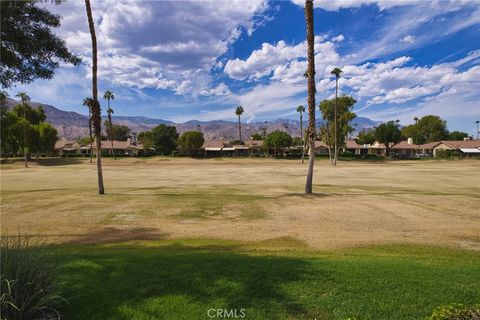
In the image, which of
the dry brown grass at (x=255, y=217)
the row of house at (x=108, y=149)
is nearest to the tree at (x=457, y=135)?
the row of house at (x=108, y=149)

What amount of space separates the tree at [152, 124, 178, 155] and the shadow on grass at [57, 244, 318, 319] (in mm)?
104404

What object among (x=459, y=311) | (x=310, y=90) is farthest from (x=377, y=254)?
(x=310, y=90)

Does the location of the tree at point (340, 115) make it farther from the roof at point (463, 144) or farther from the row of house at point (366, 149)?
the roof at point (463, 144)

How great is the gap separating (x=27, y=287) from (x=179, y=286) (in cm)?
228

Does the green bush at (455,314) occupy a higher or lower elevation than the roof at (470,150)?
lower

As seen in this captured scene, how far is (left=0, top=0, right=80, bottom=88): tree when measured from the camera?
9.52 metres

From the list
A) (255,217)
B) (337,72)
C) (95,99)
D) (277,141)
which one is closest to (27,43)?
(255,217)

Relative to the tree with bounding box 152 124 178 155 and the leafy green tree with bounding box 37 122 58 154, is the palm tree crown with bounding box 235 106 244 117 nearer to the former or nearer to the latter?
the tree with bounding box 152 124 178 155

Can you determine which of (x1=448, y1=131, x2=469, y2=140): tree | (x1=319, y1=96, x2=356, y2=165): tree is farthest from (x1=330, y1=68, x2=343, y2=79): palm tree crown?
(x1=448, y1=131, x2=469, y2=140): tree

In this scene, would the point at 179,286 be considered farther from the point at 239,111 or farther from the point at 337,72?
the point at 239,111

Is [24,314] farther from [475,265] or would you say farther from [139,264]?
[475,265]

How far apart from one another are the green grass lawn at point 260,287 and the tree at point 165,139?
104 m

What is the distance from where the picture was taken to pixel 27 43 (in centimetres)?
1002

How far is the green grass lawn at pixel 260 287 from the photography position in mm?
5516
